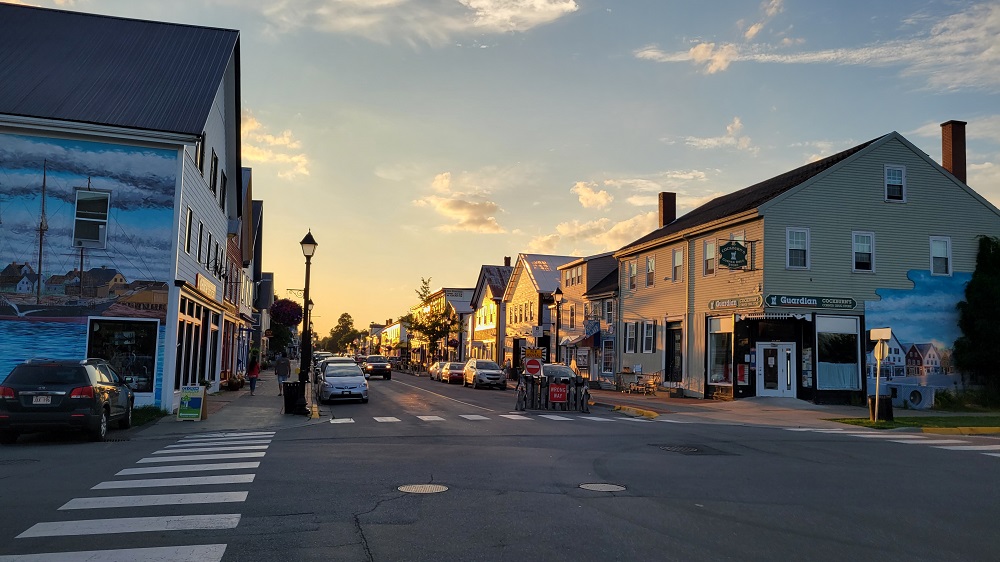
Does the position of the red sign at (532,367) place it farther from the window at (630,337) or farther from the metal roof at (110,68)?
the window at (630,337)

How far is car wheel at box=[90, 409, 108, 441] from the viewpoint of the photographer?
15.2 meters

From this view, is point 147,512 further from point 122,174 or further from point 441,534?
point 122,174

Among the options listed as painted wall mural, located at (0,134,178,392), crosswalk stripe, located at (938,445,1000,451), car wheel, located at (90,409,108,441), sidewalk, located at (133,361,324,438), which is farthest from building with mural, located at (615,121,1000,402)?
car wheel, located at (90,409,108,441)

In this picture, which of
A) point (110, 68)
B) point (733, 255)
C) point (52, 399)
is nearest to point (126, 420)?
point (52, 399)

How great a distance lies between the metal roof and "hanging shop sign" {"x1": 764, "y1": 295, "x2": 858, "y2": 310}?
2159cm

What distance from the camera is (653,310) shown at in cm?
3856

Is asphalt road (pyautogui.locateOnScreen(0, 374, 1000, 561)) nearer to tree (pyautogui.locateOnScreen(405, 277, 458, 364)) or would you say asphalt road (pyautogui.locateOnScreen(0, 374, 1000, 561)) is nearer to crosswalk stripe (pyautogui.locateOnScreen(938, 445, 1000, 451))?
crosswalk stripe (pyautogui.locateOnScreen(938, 445, 1000, 451))

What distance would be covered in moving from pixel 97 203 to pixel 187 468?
12618 mm

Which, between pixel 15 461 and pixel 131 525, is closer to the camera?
pixel 131 525

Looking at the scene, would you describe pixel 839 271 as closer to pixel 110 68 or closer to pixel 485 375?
pixel 485 375

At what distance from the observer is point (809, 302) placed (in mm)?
29781

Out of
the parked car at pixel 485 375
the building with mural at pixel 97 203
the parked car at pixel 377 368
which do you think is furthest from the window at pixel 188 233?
the parked car at pixel 377 368

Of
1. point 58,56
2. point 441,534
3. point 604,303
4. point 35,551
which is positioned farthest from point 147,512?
point 604,303

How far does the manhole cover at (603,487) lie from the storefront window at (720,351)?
22377 mm
